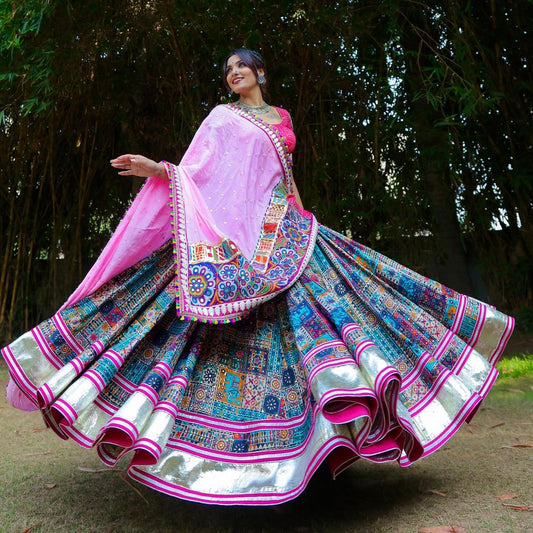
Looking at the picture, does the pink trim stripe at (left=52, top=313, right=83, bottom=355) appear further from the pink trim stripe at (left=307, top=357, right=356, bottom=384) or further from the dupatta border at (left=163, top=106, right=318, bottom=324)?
the pink trim stripe at (left=307, top=357, right=356, bottom=384)

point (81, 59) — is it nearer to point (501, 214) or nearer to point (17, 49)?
point (17, 49)

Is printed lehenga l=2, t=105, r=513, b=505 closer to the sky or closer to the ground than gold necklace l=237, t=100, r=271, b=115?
closer to the ground

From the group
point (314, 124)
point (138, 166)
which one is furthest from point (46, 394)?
point (314, 124)

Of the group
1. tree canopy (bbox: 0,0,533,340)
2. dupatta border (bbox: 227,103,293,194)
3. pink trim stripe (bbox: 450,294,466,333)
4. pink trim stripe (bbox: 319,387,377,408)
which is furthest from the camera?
tree canopy (bbox: 0,0,533,340)

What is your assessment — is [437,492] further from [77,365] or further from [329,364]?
[77,365]

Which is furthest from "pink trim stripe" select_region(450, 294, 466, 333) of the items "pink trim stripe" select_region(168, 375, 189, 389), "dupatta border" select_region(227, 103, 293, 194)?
"pink trim stripe" select_region(168, 375, 189, 389)

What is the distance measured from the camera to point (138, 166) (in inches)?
71.4

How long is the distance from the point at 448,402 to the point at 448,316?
0.29 m

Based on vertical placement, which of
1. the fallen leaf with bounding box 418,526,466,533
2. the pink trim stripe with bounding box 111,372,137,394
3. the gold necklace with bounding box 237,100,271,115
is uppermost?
the gold necklace with bounding box 237,100,271,115

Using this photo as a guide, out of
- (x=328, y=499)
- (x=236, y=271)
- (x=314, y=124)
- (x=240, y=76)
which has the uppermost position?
(x=314, y=124)

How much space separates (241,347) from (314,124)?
263 cm

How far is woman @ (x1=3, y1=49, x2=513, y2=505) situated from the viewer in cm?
155

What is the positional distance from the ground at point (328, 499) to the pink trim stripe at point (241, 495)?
15 cm

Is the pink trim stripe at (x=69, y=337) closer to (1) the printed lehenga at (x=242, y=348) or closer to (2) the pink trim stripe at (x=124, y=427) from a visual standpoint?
(1) the printed lehenga at (x=242, y=348)
